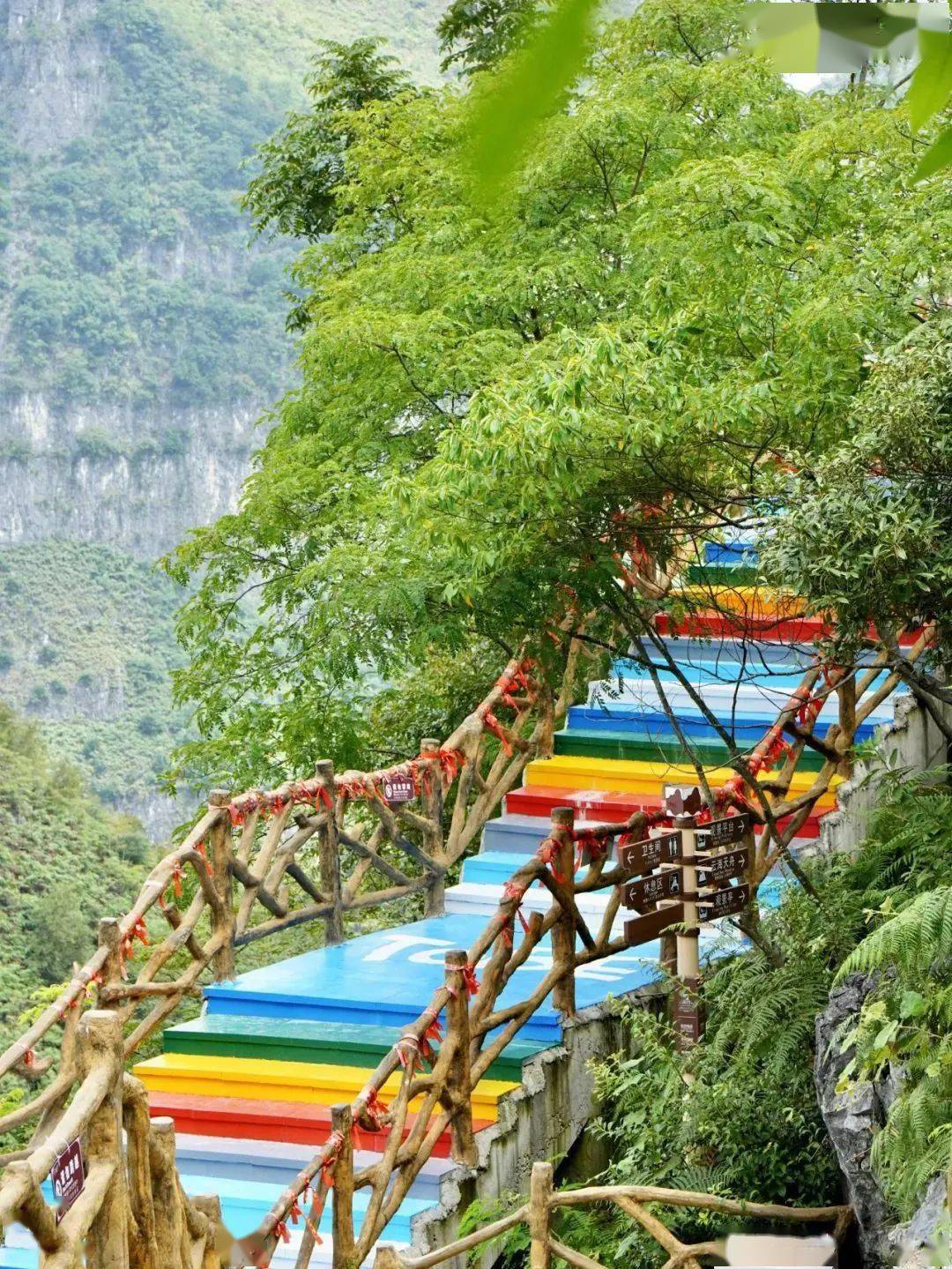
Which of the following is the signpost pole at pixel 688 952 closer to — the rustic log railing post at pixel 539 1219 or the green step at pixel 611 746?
the rustic log railing post at pixel 539 1219

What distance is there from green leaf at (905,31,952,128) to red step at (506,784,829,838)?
7606mm

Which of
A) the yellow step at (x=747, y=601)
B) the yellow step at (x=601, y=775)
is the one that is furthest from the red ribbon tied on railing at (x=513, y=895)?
the yellow step at (x=601, y=775)

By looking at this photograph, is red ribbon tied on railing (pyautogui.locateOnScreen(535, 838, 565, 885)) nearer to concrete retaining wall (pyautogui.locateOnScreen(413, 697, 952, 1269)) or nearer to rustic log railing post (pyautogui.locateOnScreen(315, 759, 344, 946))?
concrete retaining wall (pyautogui.locateOnScreen(413, 697, 952, 1269))

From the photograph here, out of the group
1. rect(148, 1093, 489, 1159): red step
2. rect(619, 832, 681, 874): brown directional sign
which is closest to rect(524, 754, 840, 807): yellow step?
rect(619, 832, 681, 874): brown directional sign

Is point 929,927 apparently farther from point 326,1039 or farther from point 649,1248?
point 326,1039

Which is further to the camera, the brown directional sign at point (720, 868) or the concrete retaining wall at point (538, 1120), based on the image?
the brown directional sign at point (720, 868)

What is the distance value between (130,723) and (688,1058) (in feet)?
115

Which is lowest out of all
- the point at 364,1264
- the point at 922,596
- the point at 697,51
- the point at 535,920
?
the point at 364,1264

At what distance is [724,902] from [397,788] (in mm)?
1971

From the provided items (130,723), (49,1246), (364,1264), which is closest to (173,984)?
A: (364,1264)

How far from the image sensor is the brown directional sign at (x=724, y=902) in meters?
5.60

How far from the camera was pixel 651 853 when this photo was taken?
564 centimetres

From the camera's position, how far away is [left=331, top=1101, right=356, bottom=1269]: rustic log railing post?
4375mm

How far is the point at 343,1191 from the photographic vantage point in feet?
14.5
